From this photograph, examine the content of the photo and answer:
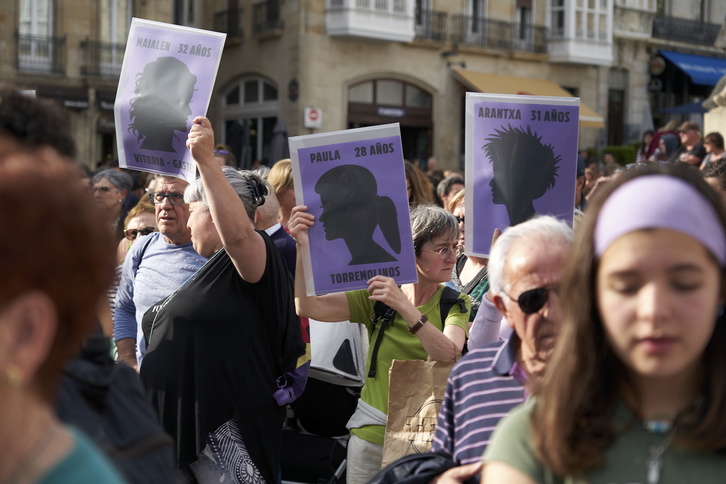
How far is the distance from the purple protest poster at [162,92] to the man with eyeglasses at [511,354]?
2.14m

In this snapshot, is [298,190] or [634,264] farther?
[298,190]

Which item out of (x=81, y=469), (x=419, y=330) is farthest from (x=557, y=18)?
(x=81, y=469)

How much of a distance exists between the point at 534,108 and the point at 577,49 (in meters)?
28.9

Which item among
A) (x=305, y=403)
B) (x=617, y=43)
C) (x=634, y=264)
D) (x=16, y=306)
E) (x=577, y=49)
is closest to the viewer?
(x=16, y=306)

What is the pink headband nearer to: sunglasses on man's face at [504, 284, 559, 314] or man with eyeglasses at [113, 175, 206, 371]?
sunglasses on man's face at [504, 284, 559, 314]

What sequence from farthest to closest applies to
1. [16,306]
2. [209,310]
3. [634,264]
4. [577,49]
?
1. [577,49]
2. [209,310]
3. [634,264]
4. [16,306]

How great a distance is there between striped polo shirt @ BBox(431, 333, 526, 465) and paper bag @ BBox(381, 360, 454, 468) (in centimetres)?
76

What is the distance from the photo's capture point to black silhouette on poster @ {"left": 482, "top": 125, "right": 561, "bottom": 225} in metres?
4.00

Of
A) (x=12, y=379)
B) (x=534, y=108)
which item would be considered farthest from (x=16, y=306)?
(x=534, y=108)

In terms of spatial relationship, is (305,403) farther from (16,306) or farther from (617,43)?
(617,43)

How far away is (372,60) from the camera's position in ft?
91.5

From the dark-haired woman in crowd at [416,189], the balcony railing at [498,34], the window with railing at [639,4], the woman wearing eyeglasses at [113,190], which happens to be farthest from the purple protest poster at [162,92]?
the window with railing at [639,4]

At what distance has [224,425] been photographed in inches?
156

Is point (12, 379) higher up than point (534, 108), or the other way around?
point (534, 108)
